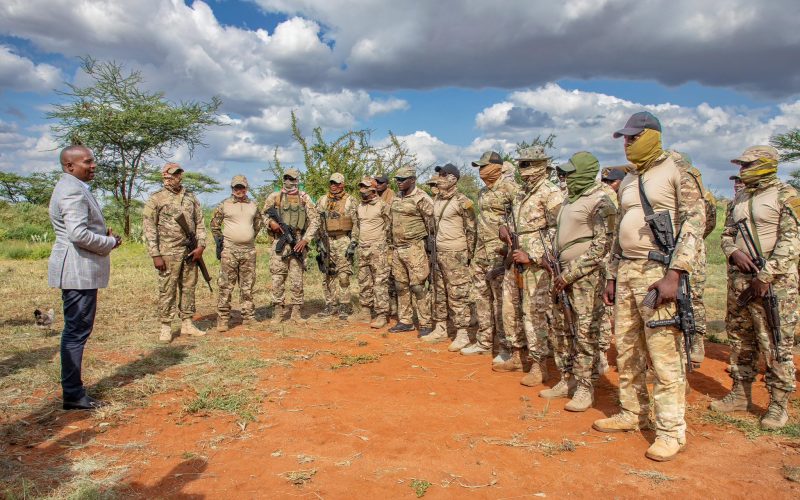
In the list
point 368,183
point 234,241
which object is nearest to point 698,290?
point 368,183

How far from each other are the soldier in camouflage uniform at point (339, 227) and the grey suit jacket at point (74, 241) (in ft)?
13.8

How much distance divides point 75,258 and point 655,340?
468 cm

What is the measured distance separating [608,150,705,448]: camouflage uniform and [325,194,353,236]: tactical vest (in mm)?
5229

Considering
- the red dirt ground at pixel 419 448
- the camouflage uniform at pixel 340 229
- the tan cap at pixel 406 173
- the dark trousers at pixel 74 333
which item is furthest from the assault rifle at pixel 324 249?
the dark trousers at pixel 74 333

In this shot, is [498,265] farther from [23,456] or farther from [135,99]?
[135,99]

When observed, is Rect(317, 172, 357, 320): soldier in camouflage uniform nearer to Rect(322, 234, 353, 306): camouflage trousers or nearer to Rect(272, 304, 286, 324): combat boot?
Rect(322, 234, 353, 306): camouflage trousers

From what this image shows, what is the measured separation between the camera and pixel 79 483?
3.54 metres

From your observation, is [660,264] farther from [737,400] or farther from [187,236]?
[187,236]

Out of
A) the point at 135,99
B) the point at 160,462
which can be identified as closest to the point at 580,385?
the point at 160,462

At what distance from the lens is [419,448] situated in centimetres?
407

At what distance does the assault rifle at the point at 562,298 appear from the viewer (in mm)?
4867

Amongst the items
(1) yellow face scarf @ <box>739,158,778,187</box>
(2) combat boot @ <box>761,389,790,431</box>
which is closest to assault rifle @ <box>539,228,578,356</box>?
(2) combat boot @ <box>761,389,790,431</box>

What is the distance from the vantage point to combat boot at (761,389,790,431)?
14.1ft

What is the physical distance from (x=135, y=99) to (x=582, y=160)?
18.1 metres
